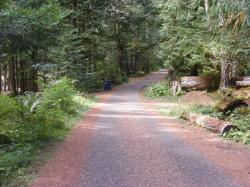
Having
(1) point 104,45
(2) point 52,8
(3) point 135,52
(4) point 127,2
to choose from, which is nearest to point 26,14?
(2) point 52,8

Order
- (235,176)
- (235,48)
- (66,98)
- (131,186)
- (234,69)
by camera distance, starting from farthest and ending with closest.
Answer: (234,69)
(66,98)
(235,48)
(235,176)
(131,186)

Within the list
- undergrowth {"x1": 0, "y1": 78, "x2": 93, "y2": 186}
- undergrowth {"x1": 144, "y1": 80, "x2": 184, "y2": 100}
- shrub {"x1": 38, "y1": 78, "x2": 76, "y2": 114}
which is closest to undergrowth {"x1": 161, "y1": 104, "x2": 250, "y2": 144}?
shrub {"x1": 38, "y1": 78, "x2": 76, "y2": 114}

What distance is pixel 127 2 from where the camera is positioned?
44.0 m

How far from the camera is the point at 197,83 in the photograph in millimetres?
26062

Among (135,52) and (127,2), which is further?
(135,52)

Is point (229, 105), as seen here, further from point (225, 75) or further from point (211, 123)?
point (225, 75)

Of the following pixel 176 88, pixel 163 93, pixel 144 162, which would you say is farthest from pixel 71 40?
pixel 144 162

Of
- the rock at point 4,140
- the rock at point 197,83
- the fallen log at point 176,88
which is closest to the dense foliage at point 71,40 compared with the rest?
the rock at point 4,140

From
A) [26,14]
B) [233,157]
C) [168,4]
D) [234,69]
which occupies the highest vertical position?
[168,4]

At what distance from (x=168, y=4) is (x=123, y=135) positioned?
18128 mm

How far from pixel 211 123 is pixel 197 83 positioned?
1331 centimetres

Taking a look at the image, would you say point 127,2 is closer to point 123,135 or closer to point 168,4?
Answer: point 168,4

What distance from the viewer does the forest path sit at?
7250 millimetres

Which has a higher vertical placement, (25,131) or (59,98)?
(59,98)
